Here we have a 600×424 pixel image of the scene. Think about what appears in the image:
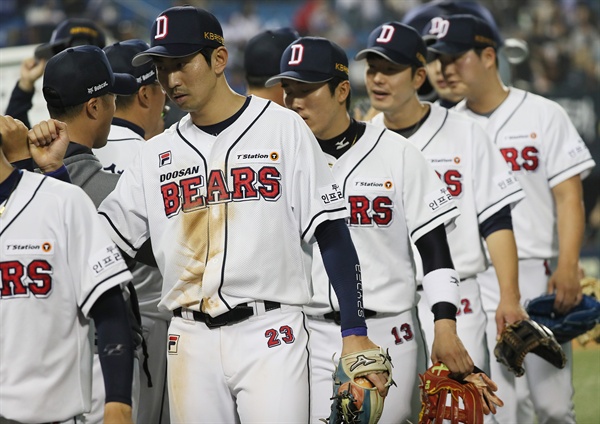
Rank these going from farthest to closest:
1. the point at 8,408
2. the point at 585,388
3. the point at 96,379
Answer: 1. the point at 585,388
2. the point at 96,379
3. the point at 8,408

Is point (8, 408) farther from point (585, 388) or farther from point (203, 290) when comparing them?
point (585, 388)

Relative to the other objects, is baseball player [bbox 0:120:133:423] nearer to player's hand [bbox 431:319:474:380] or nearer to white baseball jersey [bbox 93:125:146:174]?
player's hand [bbox 431:319:474:380]

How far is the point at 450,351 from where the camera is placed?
4.27 meters

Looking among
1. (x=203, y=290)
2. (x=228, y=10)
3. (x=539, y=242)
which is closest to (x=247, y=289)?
(x=203, y=290)

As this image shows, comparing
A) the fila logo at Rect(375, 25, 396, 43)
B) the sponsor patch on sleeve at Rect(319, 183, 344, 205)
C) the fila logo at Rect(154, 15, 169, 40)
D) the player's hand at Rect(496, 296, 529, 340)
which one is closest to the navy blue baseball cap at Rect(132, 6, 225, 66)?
the fila logo at Rect(154, 15, 169, 40)

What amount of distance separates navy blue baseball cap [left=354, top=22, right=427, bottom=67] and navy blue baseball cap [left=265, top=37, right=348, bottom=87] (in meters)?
0.58

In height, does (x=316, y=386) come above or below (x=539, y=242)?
below

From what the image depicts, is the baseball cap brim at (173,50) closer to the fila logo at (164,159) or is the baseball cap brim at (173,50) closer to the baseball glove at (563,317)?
the fila logo at (164,159)

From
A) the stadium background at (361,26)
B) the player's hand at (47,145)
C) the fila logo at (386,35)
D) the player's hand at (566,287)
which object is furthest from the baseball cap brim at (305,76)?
the stadium background at (361,26)

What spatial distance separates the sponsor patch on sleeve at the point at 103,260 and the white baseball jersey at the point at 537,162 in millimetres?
3326

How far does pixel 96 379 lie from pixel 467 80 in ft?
10.1

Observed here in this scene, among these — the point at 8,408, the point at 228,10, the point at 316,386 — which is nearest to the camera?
the point at 8,408

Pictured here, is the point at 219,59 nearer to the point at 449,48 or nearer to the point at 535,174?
the point at 449,48

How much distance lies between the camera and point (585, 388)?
787cm
